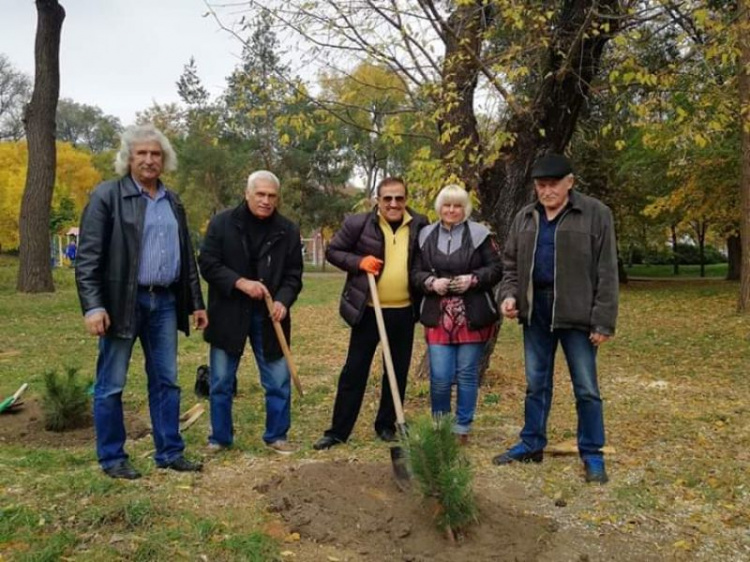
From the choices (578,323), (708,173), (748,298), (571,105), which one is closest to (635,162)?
Answer: (708,173)

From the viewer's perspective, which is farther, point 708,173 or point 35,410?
point 708,173

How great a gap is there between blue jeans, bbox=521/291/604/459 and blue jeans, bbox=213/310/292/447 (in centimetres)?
166

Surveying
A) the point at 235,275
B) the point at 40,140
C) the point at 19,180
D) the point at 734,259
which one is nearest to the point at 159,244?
the point at 235,275

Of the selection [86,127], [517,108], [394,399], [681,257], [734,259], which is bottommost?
[394,399]

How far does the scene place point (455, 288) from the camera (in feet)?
15.0

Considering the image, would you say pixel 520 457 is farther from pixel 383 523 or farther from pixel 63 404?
pixel 63 404

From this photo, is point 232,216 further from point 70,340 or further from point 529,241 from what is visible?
point 70,340

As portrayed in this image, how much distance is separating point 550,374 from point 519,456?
621 mm

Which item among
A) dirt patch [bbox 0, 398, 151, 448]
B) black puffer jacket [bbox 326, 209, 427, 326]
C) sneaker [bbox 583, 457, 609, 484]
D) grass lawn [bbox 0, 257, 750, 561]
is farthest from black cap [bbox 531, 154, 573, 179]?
dirt patch [bbox 0, 398, 151, 448]

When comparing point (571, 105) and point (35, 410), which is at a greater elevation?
point (571, 105)

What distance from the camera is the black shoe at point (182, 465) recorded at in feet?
13.9

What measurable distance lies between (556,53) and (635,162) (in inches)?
569

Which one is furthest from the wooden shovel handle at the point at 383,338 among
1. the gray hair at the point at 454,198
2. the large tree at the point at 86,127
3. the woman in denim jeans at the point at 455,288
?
the large tree at the point at 86,127

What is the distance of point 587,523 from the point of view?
371cm
